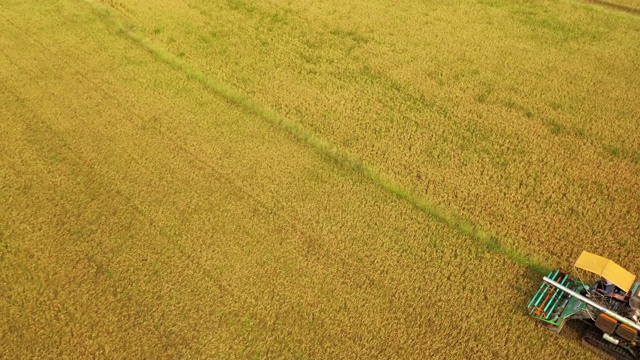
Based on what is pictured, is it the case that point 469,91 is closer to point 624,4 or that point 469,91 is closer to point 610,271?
point 610,271

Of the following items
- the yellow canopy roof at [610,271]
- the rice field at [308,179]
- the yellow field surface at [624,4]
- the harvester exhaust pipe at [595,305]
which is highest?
the yellow field surface at [624,4]

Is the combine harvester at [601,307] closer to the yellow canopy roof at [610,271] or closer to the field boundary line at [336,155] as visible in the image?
the yellow canopy roof at [610,271]

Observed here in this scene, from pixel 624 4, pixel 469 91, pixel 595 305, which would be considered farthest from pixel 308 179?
pixel 624 4

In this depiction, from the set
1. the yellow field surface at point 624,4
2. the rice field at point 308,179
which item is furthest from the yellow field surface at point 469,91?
the yellow field surface at point 624,4

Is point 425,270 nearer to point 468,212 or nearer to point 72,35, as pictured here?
point 468,212

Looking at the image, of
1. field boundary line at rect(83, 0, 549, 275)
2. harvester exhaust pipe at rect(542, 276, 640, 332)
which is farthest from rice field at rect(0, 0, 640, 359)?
harvester exhaust pipe at rect(542, 276, 640, 332)

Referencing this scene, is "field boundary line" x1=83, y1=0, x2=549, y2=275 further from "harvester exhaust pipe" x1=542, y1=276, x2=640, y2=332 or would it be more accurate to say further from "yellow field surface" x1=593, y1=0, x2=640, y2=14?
"yellow field surface" x1=593, y1=0, x2=640, y2=14
